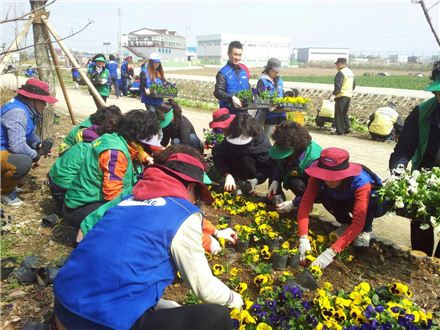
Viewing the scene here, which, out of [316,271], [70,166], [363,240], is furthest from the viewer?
[70,166]

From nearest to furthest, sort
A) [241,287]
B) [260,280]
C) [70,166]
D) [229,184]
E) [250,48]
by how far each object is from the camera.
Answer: [241,287], [260,280], [70,166], [229,184], [250,48]

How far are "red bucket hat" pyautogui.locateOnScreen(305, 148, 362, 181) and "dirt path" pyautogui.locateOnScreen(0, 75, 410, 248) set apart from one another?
0.91 m

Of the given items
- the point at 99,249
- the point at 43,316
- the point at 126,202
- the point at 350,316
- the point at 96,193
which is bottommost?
the point at 43,316

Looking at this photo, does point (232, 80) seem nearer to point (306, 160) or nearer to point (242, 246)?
point (306, 160)

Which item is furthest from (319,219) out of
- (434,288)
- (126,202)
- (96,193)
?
(126,202)

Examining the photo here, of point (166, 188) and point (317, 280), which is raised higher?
point (166, 188)

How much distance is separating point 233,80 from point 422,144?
130 inches

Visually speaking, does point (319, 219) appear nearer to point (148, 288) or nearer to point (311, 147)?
point (311, 147)

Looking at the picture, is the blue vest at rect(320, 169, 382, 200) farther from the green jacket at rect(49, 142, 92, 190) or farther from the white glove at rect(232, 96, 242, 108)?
the white glove at rect(232, 96, 242, 108)

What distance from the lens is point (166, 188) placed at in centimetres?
187

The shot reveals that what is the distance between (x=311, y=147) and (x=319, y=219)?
2.53 ft

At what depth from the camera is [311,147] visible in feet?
12.3

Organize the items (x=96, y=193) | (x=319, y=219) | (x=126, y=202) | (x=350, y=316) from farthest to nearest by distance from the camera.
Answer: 1. (x=319, y=219)
2. (x=96, y=193)
3. (x=350, y=316)
4. (x=126, y=202)

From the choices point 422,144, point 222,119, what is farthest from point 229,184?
point 422,144
